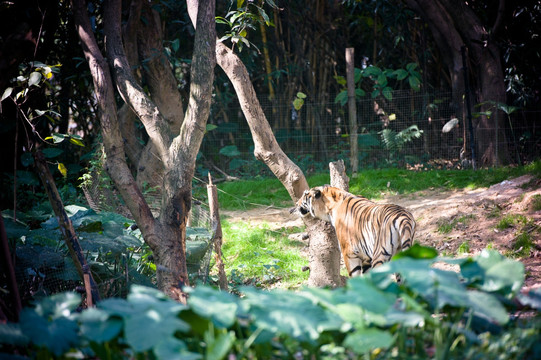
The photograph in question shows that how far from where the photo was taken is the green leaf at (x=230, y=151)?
10.4 metres

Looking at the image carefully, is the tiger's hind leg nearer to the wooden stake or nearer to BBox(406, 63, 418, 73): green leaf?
the wooden stake

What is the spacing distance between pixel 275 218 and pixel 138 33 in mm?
3297

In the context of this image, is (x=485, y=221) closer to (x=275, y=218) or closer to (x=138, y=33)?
(x=275, y=218)

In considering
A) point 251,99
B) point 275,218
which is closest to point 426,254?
point 251,99

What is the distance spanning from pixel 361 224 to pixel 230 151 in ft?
20.0

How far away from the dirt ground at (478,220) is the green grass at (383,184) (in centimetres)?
43

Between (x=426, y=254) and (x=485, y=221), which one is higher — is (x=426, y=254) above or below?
above

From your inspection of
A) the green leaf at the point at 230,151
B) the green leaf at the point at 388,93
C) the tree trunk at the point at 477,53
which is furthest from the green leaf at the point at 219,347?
the green leaf at the point at 388,93

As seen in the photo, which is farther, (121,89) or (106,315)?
(121,89)

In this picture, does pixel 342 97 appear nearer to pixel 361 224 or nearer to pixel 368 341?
pixel 361 224

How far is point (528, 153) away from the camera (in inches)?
377

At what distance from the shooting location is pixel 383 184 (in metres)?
8.41

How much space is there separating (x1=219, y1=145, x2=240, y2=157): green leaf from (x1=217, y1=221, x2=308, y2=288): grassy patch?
2.96m

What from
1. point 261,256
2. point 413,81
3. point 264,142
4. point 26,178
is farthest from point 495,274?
point 413,81
